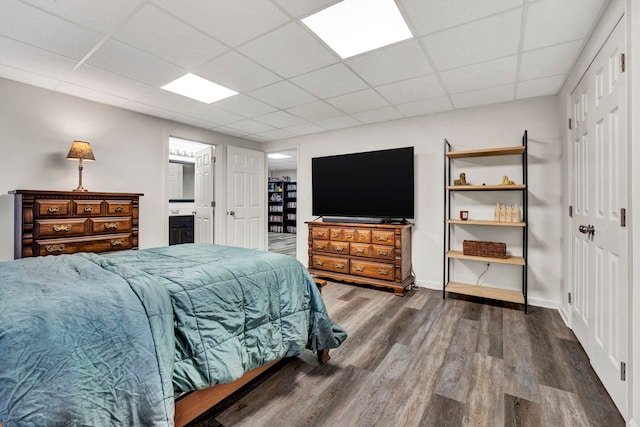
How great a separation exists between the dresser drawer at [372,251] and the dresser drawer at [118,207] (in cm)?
266

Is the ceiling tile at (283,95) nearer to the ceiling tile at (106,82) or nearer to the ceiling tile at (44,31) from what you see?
the ceiling tile at (106,82)

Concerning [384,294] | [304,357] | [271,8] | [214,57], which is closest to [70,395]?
[304,357]

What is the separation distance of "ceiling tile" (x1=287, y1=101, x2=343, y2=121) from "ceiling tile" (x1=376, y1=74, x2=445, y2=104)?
704mm

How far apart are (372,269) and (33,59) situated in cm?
381

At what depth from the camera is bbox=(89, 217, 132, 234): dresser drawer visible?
289 centimetres

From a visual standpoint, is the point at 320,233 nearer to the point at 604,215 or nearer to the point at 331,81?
the point at 331,81

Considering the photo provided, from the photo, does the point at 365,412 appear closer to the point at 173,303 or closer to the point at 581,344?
the point at 173,303

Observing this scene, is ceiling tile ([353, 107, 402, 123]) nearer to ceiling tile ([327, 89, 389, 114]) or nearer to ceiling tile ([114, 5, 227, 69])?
ceiling tile ([327, 89, 389, 114])

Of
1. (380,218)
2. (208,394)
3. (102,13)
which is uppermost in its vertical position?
(102,13)

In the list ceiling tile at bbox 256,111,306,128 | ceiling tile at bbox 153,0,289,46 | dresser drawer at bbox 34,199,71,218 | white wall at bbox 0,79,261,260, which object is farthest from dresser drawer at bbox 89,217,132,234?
ceiling tile at bbox 153,0,289,46

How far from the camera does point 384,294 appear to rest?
3568 mm

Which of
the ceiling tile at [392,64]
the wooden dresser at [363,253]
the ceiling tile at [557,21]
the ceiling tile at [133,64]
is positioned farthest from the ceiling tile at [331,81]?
the wooden dresser at [363,253]

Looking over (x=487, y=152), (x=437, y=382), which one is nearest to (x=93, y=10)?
(x=437, y=382)

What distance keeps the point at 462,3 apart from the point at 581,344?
101 inches
